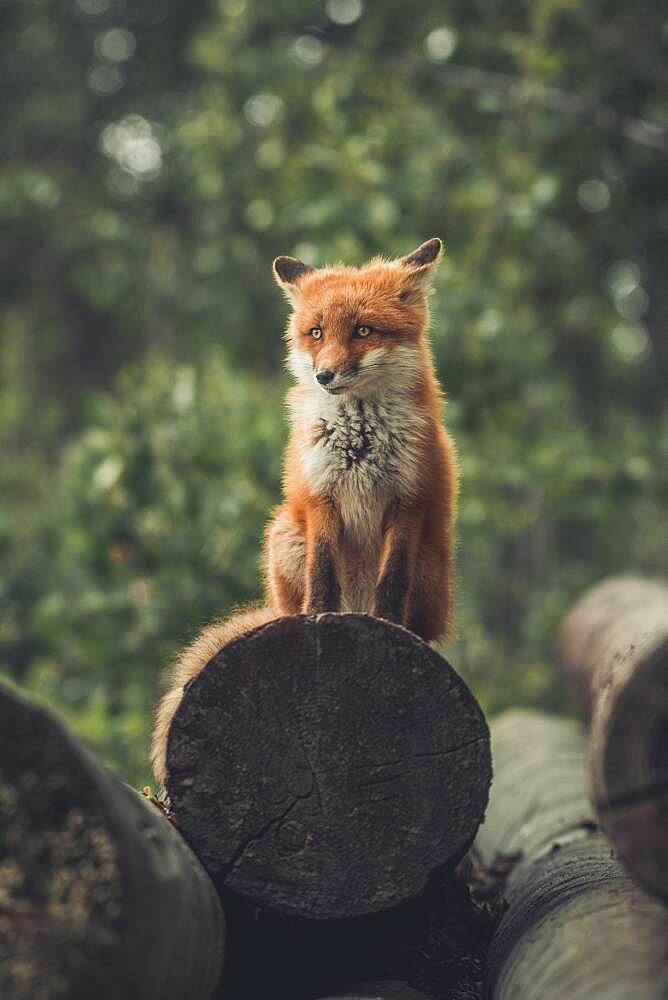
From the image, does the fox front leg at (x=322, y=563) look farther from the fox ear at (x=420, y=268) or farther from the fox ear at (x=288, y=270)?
the fox ear at (x=288, y=270)

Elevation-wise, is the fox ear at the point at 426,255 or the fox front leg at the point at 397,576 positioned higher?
the fox ear at the point at 426,255

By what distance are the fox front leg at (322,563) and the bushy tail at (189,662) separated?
6.4 inches

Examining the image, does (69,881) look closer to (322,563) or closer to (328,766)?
(328,766)

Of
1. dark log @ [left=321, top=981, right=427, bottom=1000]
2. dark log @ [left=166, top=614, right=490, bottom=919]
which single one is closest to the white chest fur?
dark log @ [left=166, top=614, right=490, bottom=919]

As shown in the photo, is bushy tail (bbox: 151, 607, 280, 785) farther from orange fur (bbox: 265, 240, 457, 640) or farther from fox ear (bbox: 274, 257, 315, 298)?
fox ear (bbox: 274, 257, 315, 298)

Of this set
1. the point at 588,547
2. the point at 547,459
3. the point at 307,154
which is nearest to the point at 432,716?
the point at 547,459

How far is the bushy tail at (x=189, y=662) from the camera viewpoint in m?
3.24

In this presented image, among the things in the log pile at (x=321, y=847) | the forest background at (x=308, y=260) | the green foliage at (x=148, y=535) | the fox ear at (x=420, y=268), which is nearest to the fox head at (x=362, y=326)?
the fox ear at (x=420, y=268)

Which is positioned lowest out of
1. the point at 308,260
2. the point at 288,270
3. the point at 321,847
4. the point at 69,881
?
the point at 321,847

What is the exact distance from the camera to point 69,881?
2.16 m

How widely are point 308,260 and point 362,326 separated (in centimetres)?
482

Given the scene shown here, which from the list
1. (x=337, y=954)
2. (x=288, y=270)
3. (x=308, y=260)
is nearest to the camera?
(x=337, y=954)

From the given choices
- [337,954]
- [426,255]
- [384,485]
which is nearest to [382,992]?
[337,954]

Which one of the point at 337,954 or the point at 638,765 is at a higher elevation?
the point at 638,765
